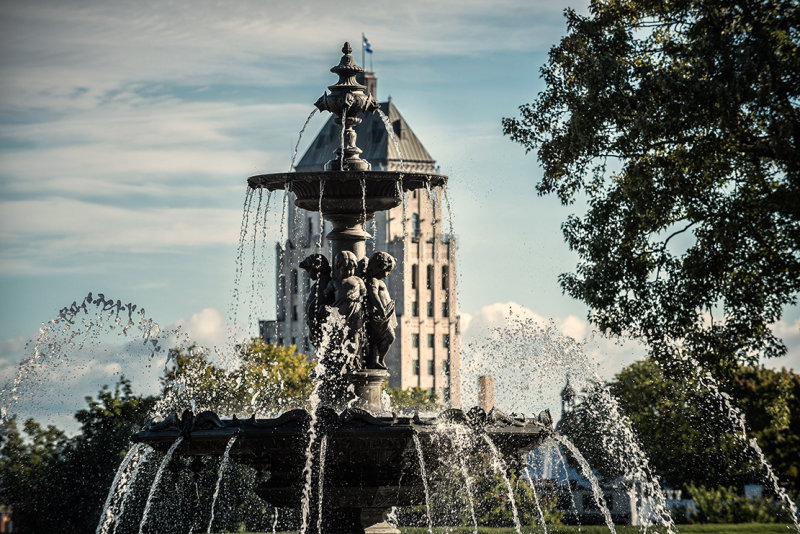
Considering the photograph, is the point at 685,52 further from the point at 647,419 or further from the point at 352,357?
the point at 647,419

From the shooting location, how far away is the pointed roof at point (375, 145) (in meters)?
118

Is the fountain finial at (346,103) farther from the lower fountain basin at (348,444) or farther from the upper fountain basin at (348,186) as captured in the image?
the lower fountain basin at (348,444)

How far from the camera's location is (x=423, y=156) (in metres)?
129

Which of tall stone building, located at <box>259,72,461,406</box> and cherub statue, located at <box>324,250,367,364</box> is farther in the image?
tall stone building, located at <box>259,72,461,406</box>

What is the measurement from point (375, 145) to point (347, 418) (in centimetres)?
11116

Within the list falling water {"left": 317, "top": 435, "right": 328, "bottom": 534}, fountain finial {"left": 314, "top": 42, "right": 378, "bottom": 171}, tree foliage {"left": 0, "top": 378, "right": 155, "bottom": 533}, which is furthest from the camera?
tree foliage {"left": 0, "top": 378, "right": 155, "bottom": 533}

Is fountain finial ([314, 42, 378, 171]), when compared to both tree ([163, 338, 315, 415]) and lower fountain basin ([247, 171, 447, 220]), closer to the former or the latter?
lower fountain basin ([247, 171, 447, 220])

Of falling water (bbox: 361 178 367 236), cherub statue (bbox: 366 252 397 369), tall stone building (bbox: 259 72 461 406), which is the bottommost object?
cherub statue (bbox: 366 252 397 369)

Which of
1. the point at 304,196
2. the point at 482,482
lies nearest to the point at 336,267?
the point at 304,196

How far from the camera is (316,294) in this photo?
14.5 metres

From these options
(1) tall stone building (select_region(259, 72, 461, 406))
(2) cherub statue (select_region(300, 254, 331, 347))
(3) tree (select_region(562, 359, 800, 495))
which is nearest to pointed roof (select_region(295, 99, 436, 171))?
(1) tall stone building (select_region(259, 72, 461, 406))

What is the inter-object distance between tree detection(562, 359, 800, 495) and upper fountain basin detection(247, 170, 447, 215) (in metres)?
20.1

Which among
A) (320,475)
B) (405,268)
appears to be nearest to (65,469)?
(320,475)

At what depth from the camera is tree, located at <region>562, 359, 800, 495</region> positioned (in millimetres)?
38438
